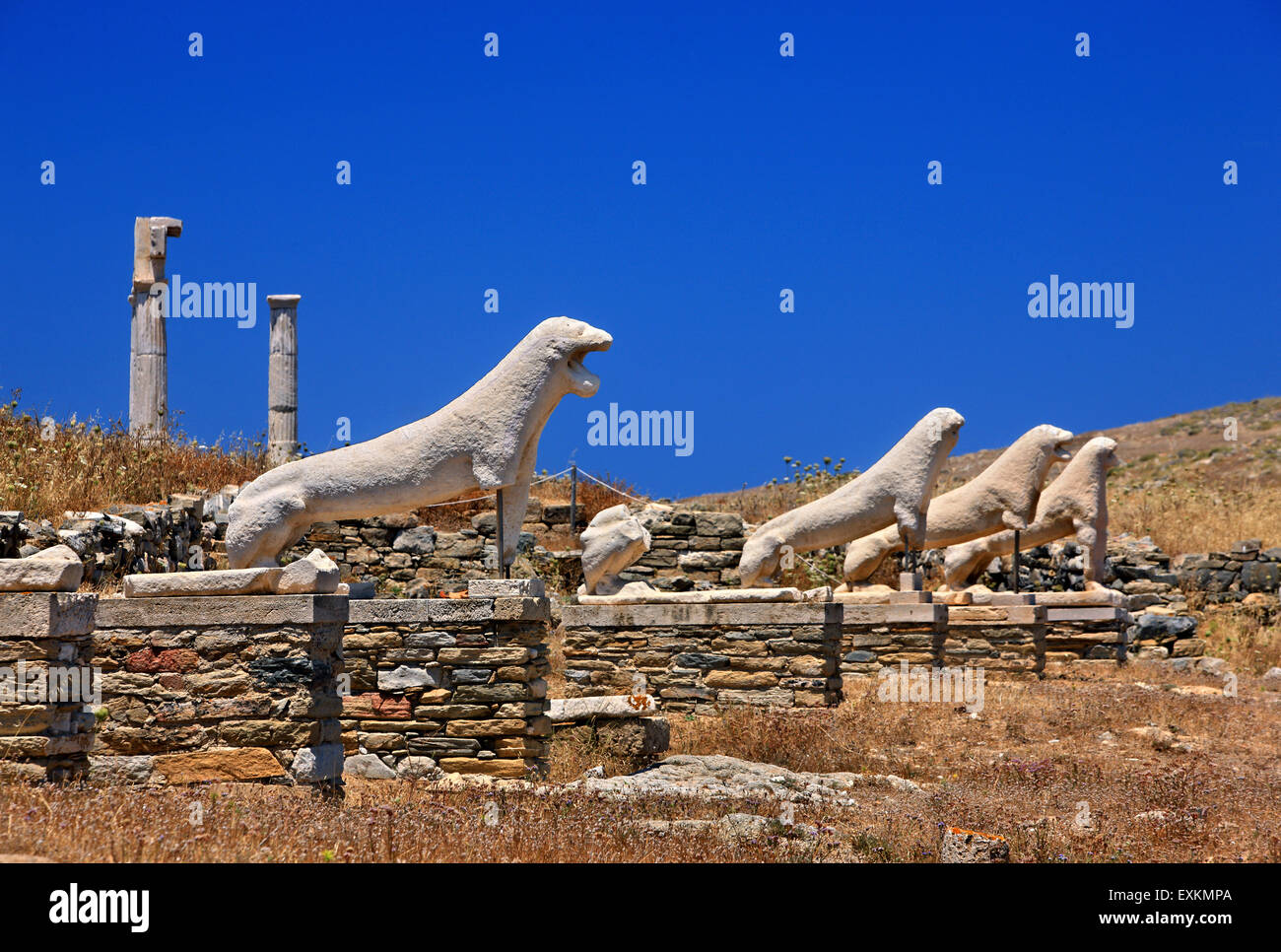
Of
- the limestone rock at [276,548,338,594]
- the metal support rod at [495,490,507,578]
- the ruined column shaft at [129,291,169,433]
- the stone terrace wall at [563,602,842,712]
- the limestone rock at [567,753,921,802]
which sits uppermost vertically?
the ruined column shaft at [129,291,169,433]

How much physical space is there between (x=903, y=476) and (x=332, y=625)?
24.7 ft

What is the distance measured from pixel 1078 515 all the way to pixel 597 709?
8.42 m

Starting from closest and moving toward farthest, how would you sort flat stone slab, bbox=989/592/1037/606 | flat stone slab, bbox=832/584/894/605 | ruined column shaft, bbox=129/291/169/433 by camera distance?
flat stone slab, bbox=832/584/894/605 → flat stone slab, bbox=989/592/1037/606 → ruined column shaft, bbox=129/291/169/433

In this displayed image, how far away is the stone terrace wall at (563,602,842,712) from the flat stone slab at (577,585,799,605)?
0.05 meters

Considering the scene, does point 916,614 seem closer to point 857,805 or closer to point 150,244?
point 857,805

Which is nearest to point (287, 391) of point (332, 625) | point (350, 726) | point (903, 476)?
point (903, 476)

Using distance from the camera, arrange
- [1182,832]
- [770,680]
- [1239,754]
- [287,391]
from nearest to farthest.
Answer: [1182,832]
[1239,754]
[770,680]
[287,391]

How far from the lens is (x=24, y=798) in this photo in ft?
18.8

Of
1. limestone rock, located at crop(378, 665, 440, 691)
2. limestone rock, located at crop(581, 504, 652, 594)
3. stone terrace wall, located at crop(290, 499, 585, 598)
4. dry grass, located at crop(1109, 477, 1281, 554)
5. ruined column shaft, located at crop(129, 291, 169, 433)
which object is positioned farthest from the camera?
dry grass, located at crop(1109, 477, 1281, 554)

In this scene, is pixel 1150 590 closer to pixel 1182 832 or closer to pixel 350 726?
pixel 1182 832

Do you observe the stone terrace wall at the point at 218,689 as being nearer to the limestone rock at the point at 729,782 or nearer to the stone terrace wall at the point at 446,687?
the stone terrace wall at the point at 446,687

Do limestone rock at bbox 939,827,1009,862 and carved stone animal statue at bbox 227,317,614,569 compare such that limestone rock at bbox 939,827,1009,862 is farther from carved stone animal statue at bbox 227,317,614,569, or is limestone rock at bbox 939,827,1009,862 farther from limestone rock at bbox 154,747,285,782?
carved stone animal statue at bbox 227,317,614,569

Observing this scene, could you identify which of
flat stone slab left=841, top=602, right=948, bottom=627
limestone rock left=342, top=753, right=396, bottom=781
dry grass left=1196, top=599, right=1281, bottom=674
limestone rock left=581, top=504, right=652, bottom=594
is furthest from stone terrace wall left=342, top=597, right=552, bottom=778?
dry grass left=1196, top=599, right=1281, bottom=674

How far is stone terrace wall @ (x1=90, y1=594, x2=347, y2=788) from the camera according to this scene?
738 centimetres
